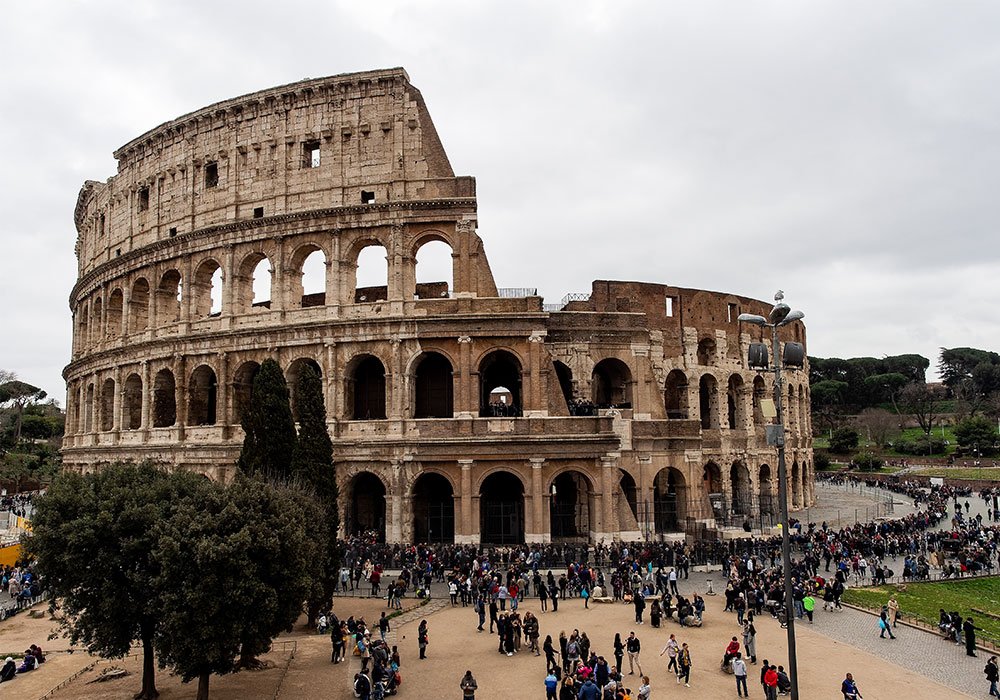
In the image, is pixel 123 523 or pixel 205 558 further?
pixel 123 523

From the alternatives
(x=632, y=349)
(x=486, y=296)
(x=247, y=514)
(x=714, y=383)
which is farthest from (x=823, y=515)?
(x=247, y=514)

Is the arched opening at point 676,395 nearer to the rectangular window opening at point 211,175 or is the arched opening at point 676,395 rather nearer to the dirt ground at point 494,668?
the dirt ground at point 494,668

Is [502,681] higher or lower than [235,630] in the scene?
lower

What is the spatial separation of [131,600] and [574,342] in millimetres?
21750

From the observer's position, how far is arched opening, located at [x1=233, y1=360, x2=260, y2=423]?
3048 centimetres

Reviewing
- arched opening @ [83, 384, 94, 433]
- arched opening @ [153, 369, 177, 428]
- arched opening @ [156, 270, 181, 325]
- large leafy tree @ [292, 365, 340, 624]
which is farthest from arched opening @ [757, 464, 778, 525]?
arched opening @ [83, 384, 94, 433]

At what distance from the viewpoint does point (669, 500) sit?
3350 cm

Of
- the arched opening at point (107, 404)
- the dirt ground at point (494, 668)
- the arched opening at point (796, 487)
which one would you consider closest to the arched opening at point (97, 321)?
the arched opening at point (107, 404)

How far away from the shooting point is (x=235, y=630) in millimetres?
13102

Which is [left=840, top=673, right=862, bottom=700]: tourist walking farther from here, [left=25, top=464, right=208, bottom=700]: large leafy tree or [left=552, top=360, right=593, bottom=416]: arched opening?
[left=552, top=360, right=593, bottom=416]: arched opening

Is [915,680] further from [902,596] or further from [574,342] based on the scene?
[574,342]

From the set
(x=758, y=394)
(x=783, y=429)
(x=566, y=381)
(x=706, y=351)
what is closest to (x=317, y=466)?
(x=783, y=429)

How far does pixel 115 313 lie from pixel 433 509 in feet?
71.2

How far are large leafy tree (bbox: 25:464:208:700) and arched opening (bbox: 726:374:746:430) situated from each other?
3255cm
